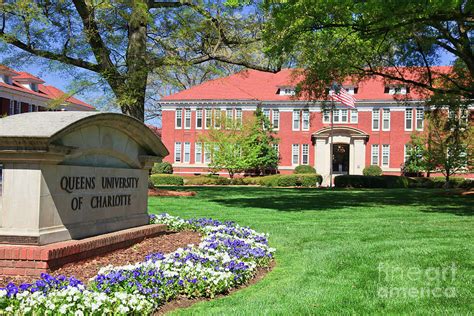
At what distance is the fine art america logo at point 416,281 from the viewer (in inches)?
204

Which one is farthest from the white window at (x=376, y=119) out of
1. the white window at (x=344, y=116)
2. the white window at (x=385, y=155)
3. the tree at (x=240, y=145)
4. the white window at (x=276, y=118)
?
the tree at (x=240, y=145)

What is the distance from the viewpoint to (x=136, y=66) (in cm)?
1978

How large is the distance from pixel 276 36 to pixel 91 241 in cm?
1090

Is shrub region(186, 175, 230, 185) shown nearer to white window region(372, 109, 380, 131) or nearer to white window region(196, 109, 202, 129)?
white window region(196, 109, 202, 129)

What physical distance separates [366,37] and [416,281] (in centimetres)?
1199

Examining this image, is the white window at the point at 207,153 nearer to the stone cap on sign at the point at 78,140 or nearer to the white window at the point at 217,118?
the white window at the point at 217,118

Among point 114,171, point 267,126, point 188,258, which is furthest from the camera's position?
point 267,126

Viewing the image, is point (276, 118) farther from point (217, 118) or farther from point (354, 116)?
point (354, 116)

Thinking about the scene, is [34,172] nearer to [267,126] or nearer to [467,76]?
[467,76]

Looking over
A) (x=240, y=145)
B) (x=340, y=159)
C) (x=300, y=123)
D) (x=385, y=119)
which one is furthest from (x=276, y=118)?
(x=385, y=119)

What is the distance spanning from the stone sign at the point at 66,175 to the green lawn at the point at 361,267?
91.5 inches

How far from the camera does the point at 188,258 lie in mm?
6199

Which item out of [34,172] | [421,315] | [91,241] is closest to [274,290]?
[421,315]

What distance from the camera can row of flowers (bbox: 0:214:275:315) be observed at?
14.1 ft
